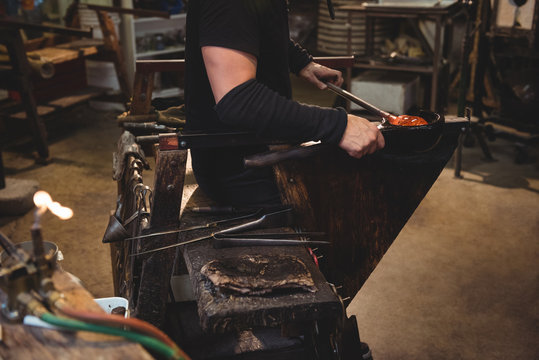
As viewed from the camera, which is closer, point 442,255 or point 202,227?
point 202,227

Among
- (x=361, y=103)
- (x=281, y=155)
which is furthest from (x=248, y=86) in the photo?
(x=361, y=103)

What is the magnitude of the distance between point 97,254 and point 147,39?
11.8ft

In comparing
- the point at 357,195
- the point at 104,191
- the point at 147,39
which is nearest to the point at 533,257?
the point at 357,195

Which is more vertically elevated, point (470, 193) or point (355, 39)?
point (355, 39)

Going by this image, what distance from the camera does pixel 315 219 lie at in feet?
6.97

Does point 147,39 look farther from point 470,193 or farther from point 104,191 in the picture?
point 470,193

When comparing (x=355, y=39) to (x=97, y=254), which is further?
(x=355, y=39)

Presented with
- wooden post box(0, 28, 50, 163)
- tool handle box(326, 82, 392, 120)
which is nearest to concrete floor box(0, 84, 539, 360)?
wooden post box(0, 28, 50, 163)

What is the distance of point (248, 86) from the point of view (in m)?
1.82

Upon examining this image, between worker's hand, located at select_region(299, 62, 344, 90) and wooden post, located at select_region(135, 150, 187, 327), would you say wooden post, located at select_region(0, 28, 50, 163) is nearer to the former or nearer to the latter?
worker's hand, located at select_region(299, 62, 344, 90)

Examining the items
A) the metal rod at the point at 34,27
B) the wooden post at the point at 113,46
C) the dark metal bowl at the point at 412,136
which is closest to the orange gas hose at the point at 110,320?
the dark metal bowl at the point at 412,136

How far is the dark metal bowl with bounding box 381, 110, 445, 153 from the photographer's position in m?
2.01

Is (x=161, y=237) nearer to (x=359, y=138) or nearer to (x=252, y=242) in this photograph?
(x=252, y=242)

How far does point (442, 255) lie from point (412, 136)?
6.43 feet
